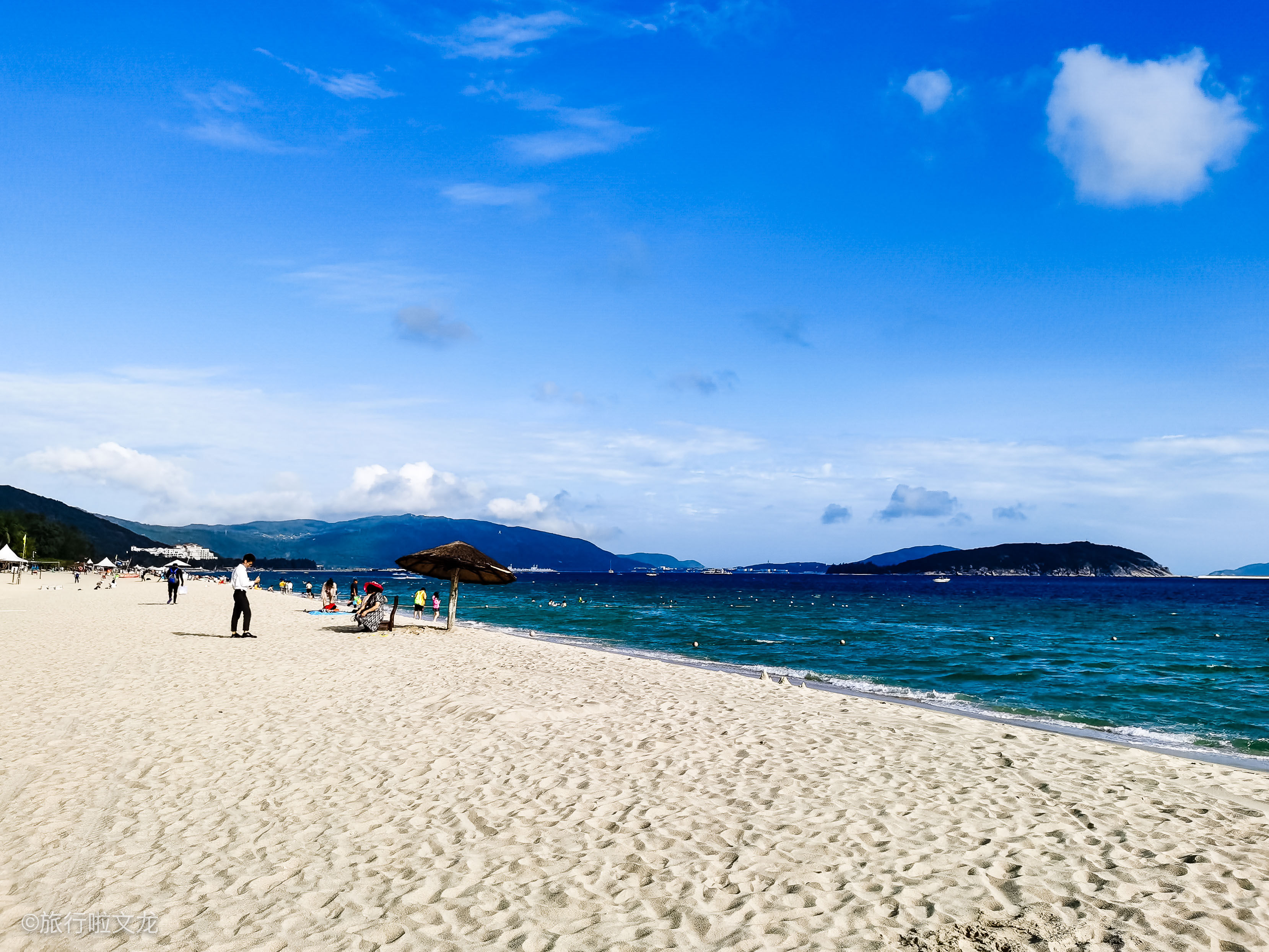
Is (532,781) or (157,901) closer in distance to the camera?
(157,901)

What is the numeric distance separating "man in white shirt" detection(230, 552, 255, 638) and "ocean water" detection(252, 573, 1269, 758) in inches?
489

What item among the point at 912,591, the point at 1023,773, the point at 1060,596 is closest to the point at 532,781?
the point at 1023,773

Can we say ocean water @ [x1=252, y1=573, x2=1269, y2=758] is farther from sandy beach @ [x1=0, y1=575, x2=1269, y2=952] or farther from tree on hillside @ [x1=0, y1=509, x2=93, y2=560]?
tree on hillside @ [x1=0, y1=509, x2=93, y2=560]

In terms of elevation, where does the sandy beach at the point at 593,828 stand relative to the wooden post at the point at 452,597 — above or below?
below

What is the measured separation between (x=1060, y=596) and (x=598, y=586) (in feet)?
208

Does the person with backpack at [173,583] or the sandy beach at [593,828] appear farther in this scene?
the person with backpack at [173,583]

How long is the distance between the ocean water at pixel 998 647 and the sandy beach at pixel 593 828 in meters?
7.13

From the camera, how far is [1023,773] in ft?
26.4

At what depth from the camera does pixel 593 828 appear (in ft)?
20.1

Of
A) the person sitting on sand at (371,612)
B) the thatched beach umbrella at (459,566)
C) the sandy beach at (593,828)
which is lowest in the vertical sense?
the sandy beach at (593,828)

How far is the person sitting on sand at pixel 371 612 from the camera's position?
73.9 feet

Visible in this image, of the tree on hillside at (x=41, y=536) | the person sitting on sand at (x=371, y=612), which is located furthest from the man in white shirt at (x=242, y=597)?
the tree on hillside at (x=41, y=536)

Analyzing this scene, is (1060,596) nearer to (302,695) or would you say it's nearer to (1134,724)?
(1134,724)

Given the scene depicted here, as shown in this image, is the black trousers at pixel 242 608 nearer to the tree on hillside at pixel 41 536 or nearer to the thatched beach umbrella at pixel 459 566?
the thatched beach umbrella at pixel 459 566
